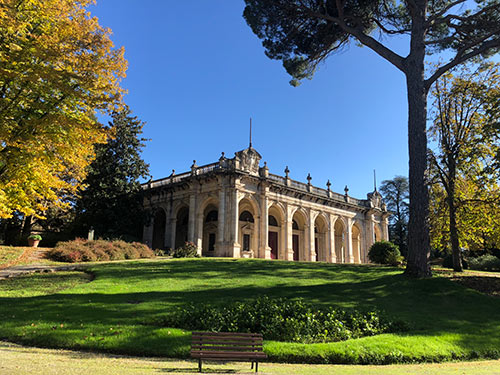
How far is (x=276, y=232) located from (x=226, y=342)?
29449 millimetres

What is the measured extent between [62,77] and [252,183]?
2178 centimetres

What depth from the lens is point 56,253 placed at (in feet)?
68.5

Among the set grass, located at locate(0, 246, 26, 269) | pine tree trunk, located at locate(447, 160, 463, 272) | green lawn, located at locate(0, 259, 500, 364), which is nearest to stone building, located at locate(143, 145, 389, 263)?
green lawn, located at locate(0, 259, 500, 364)

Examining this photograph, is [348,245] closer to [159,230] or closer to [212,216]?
[212,216]

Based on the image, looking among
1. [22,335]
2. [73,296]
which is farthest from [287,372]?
[73,296]

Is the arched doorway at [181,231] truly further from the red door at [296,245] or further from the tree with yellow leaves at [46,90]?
the tree with yellow leaves at [46,90]

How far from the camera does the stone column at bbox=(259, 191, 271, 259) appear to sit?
30984mm

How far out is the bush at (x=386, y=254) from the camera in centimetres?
2478

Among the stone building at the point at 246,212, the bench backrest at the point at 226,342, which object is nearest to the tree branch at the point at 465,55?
the bench backrest at the point at 226,342

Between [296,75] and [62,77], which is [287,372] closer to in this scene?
[62,77]

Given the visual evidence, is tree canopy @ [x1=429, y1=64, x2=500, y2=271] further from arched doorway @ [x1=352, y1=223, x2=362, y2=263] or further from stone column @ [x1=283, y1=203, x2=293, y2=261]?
arched doorway @ [x1=352, y1=223, x2=362, y2=263]

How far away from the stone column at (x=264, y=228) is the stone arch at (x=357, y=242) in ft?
53.9

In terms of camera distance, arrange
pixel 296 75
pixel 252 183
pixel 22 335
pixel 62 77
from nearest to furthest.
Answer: pixel 22 335 < pixel 62 77 < pixel 296 75 < pixel 252 183

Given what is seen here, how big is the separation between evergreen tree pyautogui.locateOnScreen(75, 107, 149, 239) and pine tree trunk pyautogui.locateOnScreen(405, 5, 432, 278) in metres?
21.0
